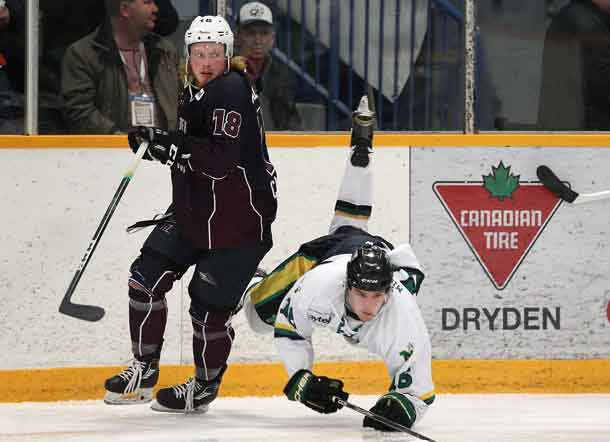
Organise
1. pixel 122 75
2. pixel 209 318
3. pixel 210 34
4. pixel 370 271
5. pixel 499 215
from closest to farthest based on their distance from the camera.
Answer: pixel 370 271 < pixel 210 34 < pixel 209 318 < pixel 122 75 < pixel 499 215

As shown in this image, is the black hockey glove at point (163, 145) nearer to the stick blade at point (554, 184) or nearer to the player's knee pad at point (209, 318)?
the player's knee pad at point (209, 318)

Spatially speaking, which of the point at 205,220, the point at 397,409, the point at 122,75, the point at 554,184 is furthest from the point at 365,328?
the point at 122,75

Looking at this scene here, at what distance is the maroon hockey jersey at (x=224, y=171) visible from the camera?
398 centimetres

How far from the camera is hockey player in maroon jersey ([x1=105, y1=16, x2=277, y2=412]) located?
157 inches

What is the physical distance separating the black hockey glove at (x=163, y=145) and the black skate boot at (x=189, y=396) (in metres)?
0.71

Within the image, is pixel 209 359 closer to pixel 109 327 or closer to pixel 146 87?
pixel 109 327

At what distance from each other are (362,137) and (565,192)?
2.74 ft

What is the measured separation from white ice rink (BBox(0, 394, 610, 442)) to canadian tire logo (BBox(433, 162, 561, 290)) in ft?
1.52

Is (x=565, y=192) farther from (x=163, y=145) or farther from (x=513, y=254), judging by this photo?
(x=163, y=145)

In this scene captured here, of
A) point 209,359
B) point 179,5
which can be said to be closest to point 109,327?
point 209,359

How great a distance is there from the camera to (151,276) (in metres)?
4.19

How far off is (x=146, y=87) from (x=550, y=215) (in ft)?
4.69

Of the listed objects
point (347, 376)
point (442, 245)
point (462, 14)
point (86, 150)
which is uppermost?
point (462, 14)

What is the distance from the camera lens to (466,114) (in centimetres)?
489
